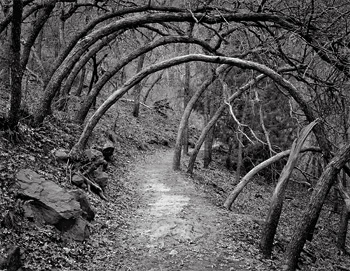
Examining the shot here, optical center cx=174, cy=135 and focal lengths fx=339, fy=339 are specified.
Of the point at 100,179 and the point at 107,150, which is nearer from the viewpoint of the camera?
the point at 100,179

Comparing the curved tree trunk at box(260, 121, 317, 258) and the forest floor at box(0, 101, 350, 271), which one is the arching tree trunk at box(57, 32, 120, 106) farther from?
the curved tree trunk at box(260, 121, 317, 258)

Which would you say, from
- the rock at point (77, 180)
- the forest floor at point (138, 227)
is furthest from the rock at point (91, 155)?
the rock at point (77, 180)

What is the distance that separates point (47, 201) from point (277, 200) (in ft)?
15.6

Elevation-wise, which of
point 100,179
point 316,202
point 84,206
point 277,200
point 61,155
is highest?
point 316,202

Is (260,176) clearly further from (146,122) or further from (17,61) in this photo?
(17,61)

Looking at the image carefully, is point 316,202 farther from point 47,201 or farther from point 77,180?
point 77,180

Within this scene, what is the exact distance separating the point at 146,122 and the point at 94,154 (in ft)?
46.9

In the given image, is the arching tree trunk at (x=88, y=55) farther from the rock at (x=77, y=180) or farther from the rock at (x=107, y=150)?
the rock at (x=77, y=180)

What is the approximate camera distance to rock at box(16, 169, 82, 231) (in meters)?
6.14

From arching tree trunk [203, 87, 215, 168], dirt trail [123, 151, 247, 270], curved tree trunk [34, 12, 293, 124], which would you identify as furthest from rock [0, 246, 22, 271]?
arching tree trunk [203, 87, 215, 168]

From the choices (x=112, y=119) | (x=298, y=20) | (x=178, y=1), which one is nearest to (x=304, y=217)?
(x=298, y=20)

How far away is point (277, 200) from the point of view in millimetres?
7383

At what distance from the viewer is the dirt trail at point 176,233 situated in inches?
259

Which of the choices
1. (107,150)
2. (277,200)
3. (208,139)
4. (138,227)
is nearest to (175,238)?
(138,227)
